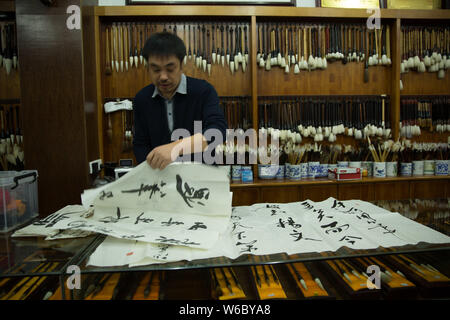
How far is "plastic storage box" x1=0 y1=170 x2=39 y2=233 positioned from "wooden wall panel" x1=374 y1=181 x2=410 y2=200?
292 cm

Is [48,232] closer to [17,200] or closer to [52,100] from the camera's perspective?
[17,200]

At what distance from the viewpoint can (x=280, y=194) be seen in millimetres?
2846

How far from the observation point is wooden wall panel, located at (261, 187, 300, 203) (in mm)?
2822

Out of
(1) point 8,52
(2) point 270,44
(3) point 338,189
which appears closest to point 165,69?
(2) point 270,44

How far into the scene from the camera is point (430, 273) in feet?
2.96

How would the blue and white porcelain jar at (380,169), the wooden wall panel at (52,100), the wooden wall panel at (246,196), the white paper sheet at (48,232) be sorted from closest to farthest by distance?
1. the white paper sheet at (48,232)
2. the wooden wall panel at (52,100)
3. the wooden wall panel at (246,196)
4. the blue and white porcelain jar at (380,169)

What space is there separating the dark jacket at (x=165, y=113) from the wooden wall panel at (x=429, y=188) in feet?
8.30

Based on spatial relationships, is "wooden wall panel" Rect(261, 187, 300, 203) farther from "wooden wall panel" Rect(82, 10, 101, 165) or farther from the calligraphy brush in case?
the calligraphy brush in case

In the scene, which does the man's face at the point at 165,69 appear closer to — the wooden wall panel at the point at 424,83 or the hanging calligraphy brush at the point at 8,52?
the hanging calligraphy brush at the point at 8,52

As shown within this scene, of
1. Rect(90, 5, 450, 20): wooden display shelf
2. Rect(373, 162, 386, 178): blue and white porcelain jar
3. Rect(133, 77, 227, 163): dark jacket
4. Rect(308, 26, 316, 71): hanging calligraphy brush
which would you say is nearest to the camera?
Rect(133, 77, 227, 163): dark jacket

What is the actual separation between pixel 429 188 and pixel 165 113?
2.90 metres

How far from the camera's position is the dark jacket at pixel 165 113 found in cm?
162

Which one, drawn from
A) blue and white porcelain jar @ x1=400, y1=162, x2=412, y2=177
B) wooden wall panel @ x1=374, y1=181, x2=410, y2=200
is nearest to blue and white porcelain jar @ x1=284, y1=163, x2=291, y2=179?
wooden wall panel @ x1=374, y1=181, x2=410, y2=200

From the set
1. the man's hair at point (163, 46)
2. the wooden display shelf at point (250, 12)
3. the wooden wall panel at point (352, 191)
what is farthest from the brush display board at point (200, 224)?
the wooden display shelf at point (250, 12)
